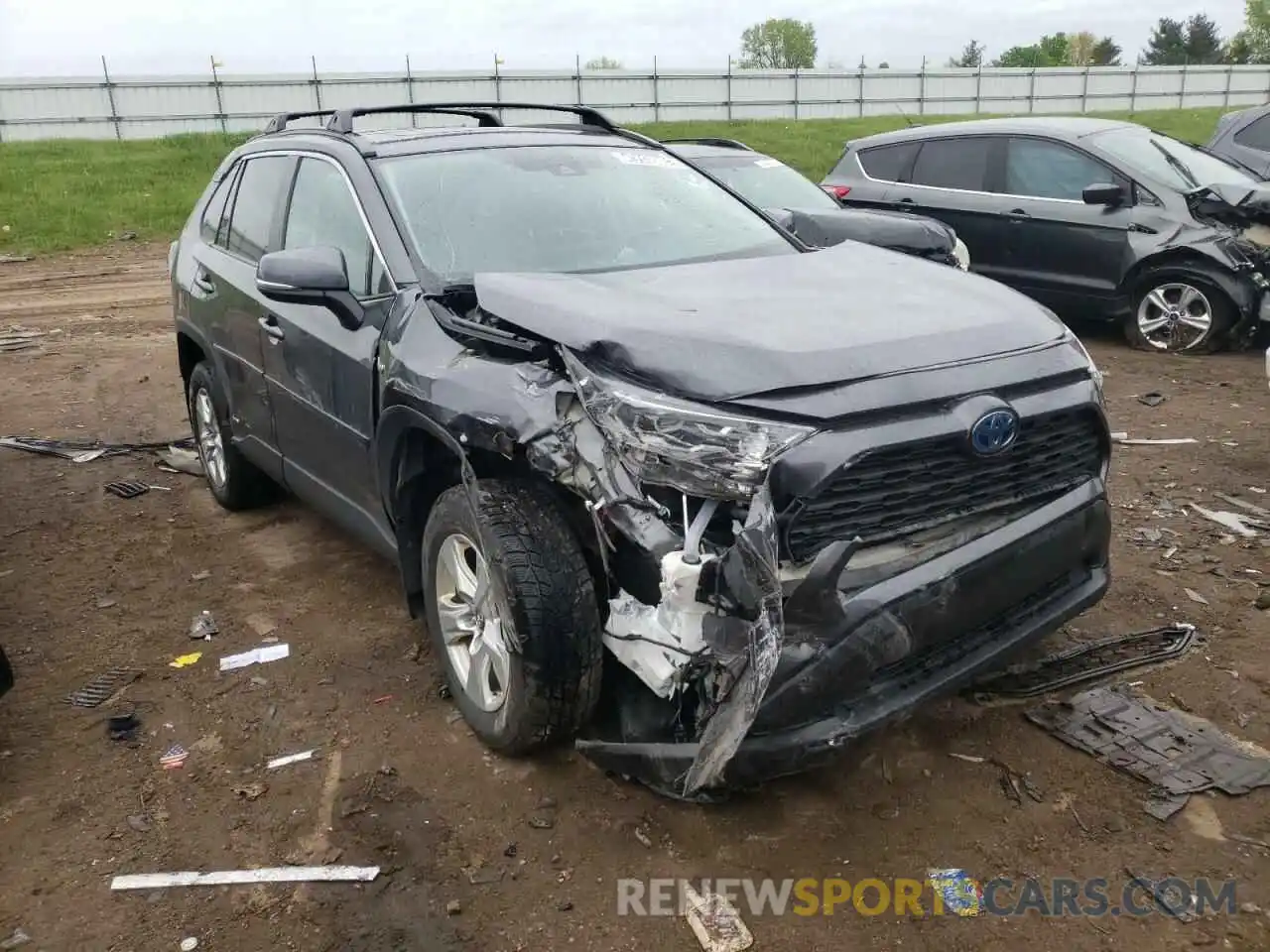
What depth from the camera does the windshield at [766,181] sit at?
27.3 ft

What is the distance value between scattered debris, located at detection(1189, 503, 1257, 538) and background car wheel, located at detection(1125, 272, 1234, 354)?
3296 millimetres

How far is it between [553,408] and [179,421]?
5545 mm

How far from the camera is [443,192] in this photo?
3.81 m

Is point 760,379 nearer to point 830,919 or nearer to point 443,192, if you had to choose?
point 830,919

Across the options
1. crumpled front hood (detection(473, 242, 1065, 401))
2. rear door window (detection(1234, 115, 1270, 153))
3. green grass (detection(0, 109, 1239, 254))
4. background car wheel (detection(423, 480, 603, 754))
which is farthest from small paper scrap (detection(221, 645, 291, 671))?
green grass (detection(0, 109, 1239, 254))

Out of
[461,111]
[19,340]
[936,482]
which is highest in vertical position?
[461,111]

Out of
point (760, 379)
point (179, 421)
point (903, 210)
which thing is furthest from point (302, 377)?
point (903, 210)

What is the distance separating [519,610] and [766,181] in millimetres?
6503

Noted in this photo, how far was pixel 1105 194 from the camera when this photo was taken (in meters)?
7.95

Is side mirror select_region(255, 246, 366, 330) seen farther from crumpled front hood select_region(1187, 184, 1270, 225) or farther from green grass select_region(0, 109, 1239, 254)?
green grass select_region(0, 109, 1239, 254)

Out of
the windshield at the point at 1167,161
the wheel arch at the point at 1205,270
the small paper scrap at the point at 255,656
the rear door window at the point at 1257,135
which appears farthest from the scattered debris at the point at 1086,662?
the rear door window at the point at 1257,135

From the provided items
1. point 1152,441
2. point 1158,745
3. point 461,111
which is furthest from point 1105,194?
point 1158,745

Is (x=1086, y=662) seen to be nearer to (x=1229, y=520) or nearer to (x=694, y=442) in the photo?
(x=1229, y=520)

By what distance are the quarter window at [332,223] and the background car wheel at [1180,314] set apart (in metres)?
6.38
